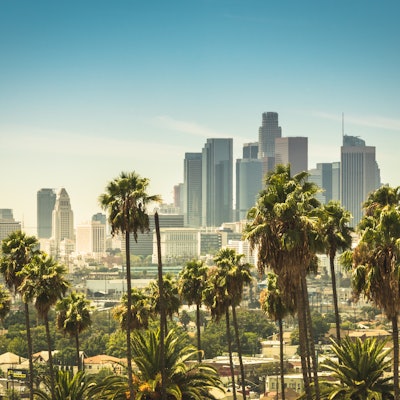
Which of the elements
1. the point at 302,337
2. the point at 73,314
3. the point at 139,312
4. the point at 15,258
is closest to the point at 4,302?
the point at 73,314

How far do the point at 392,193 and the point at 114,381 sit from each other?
47.8ft

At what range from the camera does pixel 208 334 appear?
145250mm

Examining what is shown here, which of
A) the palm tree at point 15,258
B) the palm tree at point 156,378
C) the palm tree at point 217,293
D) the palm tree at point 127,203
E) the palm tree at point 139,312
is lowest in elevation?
the palm tree at point 156,378

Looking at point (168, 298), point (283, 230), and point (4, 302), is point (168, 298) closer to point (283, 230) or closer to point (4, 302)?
point (4, 302)

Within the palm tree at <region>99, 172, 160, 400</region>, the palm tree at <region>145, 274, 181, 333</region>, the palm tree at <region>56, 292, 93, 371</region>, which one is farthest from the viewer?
the palm tree at <region>145, 274, 181, 333</region>

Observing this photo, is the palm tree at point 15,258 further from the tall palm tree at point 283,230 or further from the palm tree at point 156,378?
the tall palm tree at point 283,230

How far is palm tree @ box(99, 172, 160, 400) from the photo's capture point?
110 feet

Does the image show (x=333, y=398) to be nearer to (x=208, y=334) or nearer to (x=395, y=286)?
(x=395, y=286)

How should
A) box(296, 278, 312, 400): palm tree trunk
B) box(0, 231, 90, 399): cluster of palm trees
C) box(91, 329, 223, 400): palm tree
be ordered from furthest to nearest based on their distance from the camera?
box(0, 231, 90, 399): cluster of palm trees, box(91, 329, 223, 400): palm tree, box(296, 278, 312, 400): palm tree trunk

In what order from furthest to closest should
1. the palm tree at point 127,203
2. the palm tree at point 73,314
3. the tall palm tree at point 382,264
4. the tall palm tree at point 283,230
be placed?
the palm tree at point 73,314 < the palm tree at point 127,203 < the tall palm tree at point 283,230 < the tall palm tree at point 382,264

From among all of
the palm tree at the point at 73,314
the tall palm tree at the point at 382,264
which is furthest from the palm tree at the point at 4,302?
the tall palm tree at the point at 382,264

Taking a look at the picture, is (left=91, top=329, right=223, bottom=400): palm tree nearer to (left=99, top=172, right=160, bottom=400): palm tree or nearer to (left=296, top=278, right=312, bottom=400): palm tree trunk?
(left=99, top=172, right=160, bottom=400): palm tree

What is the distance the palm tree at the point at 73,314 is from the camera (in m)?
44.5

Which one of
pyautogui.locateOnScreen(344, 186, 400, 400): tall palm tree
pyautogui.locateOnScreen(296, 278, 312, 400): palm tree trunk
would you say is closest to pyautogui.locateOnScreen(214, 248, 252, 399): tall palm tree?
pyautogui.locateOnScreen(296, 278, 312, 400): palm tree trunk
